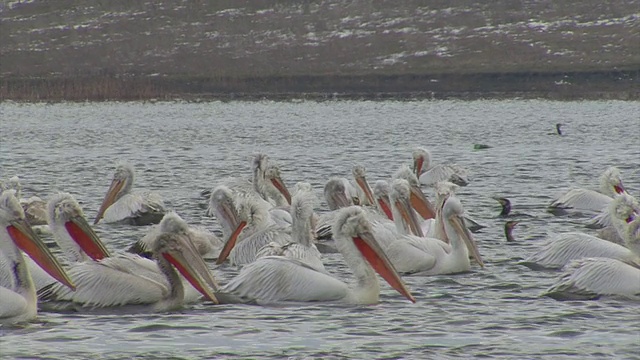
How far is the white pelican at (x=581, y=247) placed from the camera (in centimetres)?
1015

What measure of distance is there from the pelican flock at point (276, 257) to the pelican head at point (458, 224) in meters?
0.01

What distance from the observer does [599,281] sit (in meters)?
9.05

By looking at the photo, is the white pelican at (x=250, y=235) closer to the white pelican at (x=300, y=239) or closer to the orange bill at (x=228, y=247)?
the orange bill at (x=228, y=247)

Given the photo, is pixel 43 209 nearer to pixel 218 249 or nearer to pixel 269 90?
pixel 218 249

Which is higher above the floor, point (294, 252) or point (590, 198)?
point (294, 252)

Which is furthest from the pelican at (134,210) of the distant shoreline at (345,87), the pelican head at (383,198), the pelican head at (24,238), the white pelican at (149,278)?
the distant shoreline at (345,87)

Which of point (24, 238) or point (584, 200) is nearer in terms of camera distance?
point (24, 238)

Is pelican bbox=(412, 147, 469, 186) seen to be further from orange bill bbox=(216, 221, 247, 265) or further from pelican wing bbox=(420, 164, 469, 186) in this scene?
orange bill bbox=(216, 221, 247, 265)

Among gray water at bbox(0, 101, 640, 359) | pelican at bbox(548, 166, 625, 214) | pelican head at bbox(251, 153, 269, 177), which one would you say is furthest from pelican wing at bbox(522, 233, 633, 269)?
pelican head at bbox(251, 153, 269, 177)

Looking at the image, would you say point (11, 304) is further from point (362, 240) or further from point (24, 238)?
point (362, 240)

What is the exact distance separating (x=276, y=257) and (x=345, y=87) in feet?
204

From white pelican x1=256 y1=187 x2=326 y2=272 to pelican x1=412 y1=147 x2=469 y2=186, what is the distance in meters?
8.31

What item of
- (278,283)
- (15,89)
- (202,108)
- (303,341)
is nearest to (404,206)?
(278,283)

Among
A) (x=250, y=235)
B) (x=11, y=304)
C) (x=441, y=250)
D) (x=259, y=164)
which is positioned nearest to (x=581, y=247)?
(x=441, y=250)
